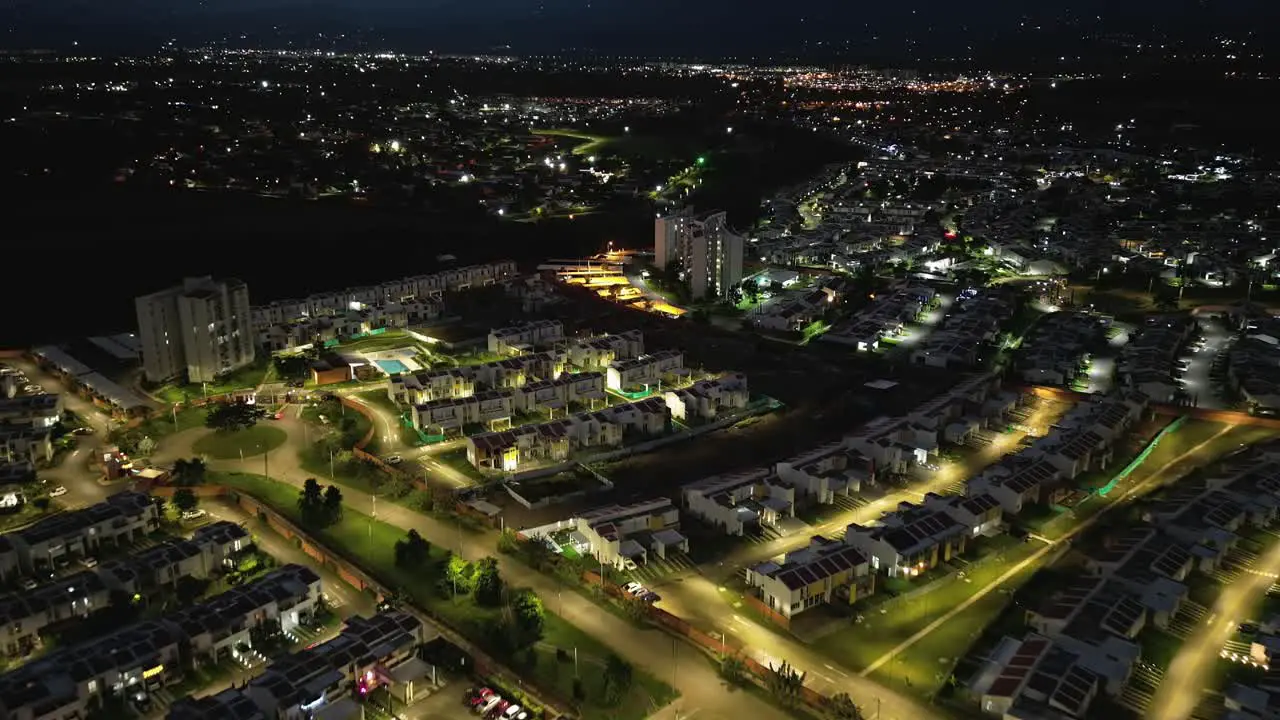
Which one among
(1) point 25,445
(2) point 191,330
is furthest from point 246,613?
(2) point 191,330

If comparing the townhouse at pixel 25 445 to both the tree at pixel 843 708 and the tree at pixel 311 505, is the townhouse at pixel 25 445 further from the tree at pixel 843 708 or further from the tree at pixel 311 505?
the tree at pixel 843 708

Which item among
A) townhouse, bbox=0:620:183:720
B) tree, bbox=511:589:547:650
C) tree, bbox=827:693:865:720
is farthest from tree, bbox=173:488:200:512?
tree, bbox=827:693:865:720

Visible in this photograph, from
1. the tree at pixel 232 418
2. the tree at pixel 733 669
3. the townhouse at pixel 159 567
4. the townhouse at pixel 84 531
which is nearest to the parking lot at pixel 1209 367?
the tree at pixel 733 669

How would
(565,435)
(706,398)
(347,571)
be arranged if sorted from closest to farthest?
(347,571), (565,435), (706,398)

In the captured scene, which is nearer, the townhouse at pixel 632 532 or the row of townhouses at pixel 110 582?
the row of townhouses at pixel 110 582

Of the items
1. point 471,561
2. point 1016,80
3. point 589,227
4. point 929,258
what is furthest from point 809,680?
point 1016,80

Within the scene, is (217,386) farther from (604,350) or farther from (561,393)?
(604,350)

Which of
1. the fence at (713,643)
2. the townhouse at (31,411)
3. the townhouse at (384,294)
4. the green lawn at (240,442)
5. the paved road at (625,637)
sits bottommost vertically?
the paved road at (625,637)
